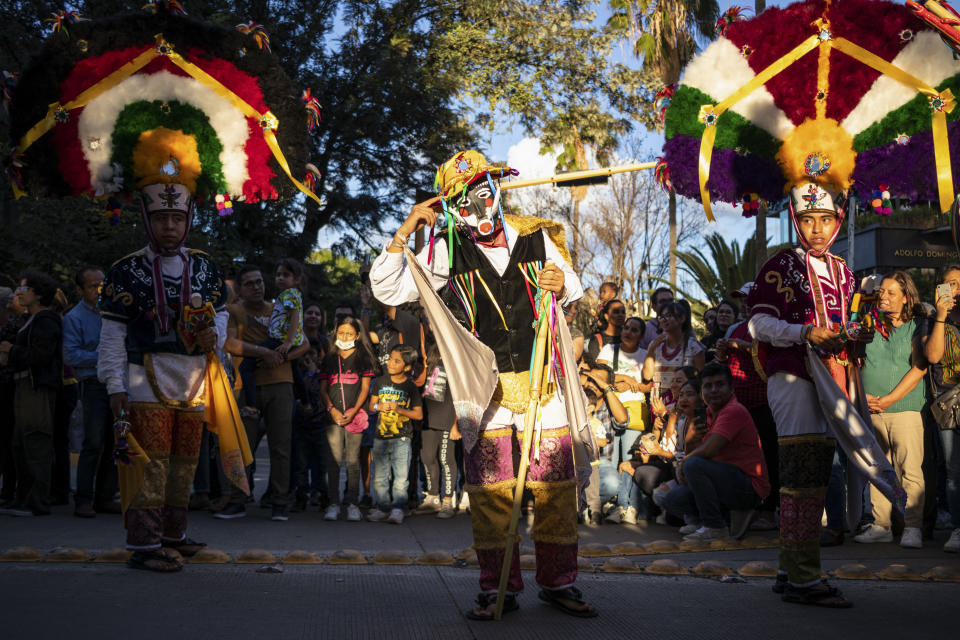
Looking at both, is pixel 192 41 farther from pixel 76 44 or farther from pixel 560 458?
pixel 560 458

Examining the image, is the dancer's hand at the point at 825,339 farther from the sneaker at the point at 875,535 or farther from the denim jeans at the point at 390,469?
the denim jeans at the point at 390,469

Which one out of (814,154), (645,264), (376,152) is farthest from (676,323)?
(645,264)

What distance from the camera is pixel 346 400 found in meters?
8.98

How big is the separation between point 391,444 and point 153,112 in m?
3.83

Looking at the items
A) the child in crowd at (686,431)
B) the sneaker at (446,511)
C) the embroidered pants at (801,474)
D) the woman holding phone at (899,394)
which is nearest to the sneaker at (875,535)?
the woman holding phone at (899,394)

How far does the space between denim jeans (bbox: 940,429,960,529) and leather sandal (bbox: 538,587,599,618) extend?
11.5 feet

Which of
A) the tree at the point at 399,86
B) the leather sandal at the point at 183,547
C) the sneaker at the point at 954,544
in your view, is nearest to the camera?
the leather sandal at the point at 183,547

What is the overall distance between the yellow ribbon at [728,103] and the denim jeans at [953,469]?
3.02 metres

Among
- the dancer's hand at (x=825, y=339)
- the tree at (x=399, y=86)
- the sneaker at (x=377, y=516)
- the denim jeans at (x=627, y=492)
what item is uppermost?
the tree at (x=399, y=86)

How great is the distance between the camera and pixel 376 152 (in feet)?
72.5

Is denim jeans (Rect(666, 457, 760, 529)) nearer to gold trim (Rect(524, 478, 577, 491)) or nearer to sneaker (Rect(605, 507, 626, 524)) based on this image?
sneaker (Rect(605, 507, 626, 524))

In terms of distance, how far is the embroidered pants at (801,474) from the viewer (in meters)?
4.91

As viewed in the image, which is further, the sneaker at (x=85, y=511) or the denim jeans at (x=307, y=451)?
the denim jeans at (x=307, y=451)

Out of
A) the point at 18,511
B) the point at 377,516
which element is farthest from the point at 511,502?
the point at 18,511
